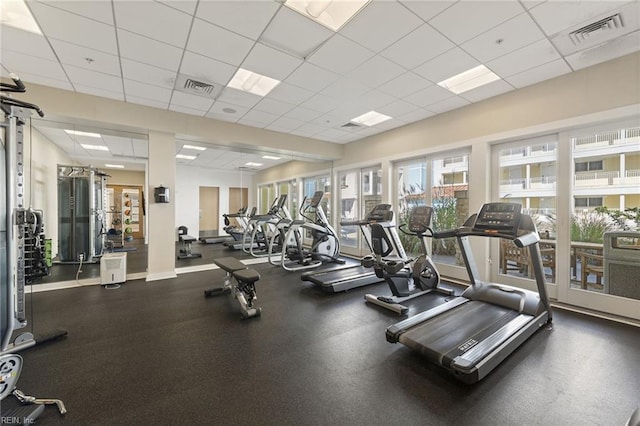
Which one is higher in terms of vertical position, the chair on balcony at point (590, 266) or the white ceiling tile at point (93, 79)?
Result: the white ceiling tile at point (93, 79)

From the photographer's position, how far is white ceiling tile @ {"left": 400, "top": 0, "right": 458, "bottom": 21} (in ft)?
7.76

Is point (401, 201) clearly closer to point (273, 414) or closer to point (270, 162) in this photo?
point (270, 162)

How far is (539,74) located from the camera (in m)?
3.57

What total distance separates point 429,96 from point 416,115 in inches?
33.3

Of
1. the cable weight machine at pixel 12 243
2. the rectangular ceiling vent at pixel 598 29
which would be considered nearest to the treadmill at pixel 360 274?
the rectangular ceiling vent at pixel 598 29

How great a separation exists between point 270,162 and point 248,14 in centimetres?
595

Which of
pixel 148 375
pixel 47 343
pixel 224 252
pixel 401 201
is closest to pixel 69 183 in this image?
pixel 224 252

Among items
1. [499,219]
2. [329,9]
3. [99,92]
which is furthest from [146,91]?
[499,219]

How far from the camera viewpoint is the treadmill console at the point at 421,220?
3.79m

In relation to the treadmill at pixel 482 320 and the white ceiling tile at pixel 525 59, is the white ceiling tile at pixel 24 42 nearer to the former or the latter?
the treadmill at pixel 482 320

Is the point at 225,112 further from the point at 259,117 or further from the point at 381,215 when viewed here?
the point at 381,215

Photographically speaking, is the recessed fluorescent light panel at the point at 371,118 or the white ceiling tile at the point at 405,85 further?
the recessed fluorescent light panel at the point at 371,118

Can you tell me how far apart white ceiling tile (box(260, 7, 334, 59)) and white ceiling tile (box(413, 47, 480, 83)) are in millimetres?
1416

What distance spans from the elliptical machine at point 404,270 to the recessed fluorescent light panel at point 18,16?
436cm
